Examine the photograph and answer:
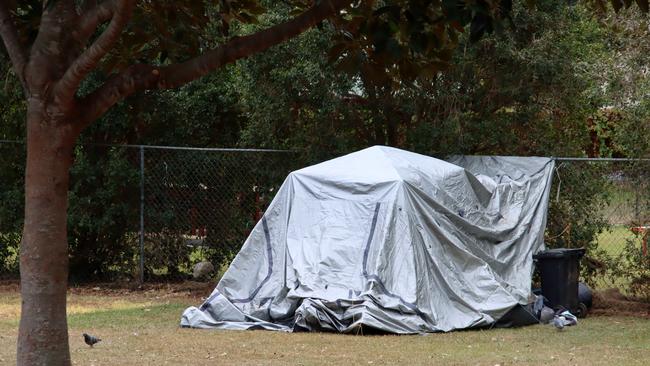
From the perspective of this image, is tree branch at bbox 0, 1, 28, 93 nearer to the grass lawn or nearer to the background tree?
the background tree

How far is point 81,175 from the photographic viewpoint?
14.2m

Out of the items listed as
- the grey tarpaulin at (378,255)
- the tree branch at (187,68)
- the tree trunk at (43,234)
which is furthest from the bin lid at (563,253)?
the tree trunk at (43,234)

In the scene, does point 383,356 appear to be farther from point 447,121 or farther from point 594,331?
point 447,121

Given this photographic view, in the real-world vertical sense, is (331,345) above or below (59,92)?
below

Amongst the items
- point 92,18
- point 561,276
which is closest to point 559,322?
point 561,276

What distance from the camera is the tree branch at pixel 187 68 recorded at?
6262mm

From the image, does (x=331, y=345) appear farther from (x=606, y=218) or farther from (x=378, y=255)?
(x=606, y=218)

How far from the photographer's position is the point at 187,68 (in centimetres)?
636

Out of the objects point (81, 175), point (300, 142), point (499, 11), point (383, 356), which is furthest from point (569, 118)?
point (499, 11)

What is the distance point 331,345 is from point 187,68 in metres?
3.97

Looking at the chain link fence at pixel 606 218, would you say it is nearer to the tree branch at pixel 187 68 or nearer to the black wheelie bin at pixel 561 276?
the black wheelie bin at pixel 561 276

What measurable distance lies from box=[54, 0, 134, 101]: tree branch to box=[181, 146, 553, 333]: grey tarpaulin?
490cm

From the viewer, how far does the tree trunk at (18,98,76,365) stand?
6195mm

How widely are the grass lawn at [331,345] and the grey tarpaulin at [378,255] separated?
1.15 feet
